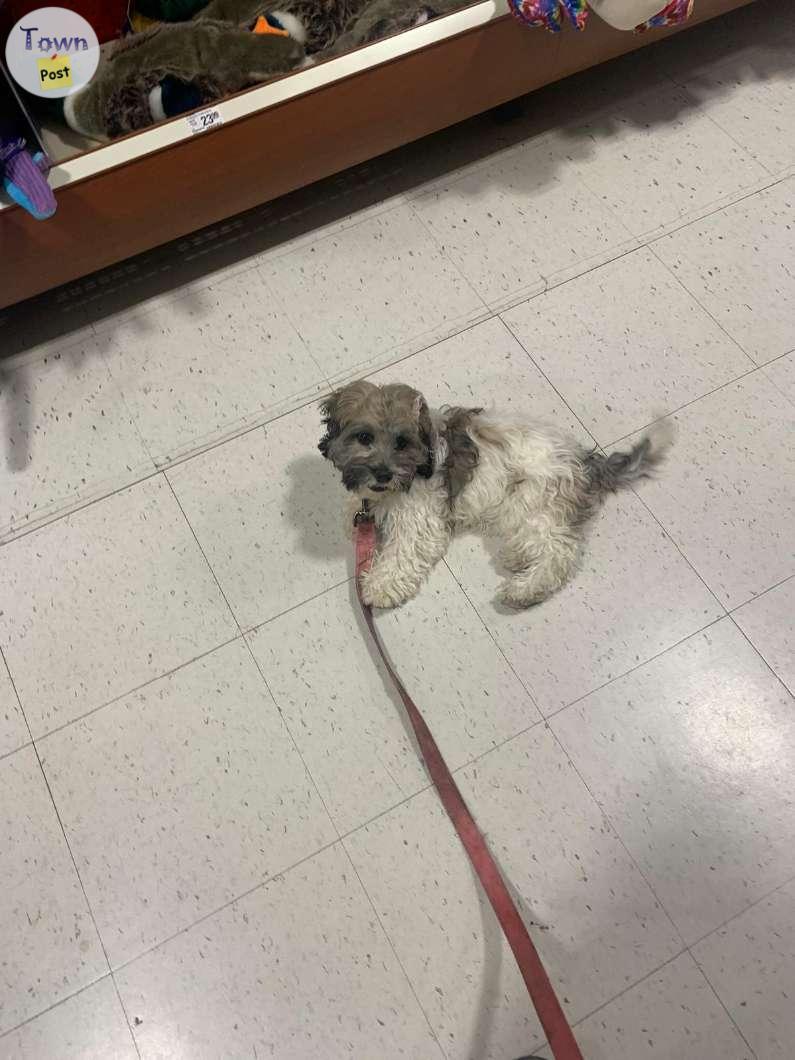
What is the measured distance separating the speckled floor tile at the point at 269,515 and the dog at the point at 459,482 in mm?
152

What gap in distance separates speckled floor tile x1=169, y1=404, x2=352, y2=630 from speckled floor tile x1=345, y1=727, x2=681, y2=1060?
75 cm

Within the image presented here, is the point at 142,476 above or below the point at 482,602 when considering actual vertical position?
above

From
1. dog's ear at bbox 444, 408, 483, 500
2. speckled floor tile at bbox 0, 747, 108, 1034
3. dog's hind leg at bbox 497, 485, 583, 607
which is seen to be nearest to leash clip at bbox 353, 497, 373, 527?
dog's ear at bbox 444, 408, 483, 500

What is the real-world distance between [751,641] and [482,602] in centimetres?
81

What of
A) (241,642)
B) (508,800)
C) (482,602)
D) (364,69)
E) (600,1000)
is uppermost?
(364,69)

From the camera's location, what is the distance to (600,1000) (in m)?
1.88

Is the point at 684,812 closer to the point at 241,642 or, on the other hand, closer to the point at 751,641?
the point at 751,641

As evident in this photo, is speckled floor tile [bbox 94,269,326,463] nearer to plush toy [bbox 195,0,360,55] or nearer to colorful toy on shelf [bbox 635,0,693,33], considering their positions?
plush toy [bbox 195,0,360,55]

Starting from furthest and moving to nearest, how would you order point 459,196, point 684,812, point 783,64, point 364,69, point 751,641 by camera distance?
1. point 783,64
2. point 459,196
3. point 364,69
4. point 751,641
5. point 684,812

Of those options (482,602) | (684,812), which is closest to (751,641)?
(684,812)

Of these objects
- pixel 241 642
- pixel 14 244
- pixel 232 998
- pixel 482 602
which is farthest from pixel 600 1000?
pixel 14 244

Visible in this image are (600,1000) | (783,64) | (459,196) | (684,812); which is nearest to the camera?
(600,1000)

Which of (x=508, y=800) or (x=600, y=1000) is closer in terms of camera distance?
(x=600, y=1000)

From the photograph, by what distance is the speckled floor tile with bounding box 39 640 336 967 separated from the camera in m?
1.98
